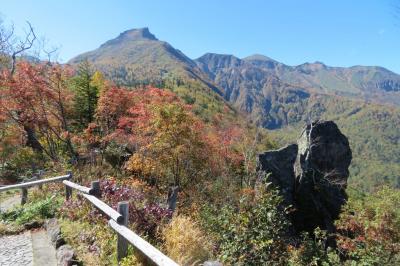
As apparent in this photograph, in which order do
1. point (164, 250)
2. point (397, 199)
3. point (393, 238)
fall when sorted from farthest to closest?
point (397, 199) < point (393, 238) < point (164, 250)

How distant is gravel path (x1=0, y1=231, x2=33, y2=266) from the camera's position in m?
7.03

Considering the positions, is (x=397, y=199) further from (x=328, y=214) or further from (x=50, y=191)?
(x=50, y=191)

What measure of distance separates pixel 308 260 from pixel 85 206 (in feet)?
22.7

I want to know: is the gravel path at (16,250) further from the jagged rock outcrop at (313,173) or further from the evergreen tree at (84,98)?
the evergreen tree at (84,98)

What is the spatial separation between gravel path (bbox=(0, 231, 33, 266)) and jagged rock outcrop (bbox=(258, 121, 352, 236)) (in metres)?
13.1

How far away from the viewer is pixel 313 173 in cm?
2197

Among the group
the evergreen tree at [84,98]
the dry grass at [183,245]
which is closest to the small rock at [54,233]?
the dry grass at [183,245]

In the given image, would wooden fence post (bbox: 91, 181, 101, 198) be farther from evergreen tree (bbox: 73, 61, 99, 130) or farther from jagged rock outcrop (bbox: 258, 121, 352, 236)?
evergreen tree (bbox: 73, 61, 99, 130)

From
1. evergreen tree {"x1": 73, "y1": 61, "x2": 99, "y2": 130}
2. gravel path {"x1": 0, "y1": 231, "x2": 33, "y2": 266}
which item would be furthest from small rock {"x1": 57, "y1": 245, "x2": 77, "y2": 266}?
evergreen tree {"x1": 73, "y1": 61, "x2": 99, "y2": 130}

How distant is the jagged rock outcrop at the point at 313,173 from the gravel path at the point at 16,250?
43.1 feet

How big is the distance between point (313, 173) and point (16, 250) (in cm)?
1761

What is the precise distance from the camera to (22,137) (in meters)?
24.4

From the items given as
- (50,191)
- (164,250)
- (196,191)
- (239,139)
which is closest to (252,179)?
(196,191)

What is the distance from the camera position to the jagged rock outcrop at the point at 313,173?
68.9 feet
